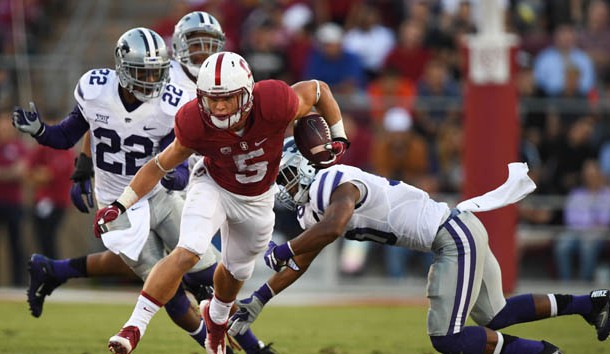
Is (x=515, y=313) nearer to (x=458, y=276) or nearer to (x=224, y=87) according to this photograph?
(x=458, y=276)

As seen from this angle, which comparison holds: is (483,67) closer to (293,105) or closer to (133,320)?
(293,105)

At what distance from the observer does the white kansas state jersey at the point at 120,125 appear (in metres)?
7.11

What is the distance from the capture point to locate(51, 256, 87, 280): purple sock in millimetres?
7605

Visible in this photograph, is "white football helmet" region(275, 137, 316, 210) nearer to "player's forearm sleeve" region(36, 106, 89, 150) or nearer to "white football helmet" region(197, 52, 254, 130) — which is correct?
"white football helmet" region(197, 52, 254, 130)

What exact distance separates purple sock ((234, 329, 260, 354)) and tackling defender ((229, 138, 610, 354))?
0.47 meters

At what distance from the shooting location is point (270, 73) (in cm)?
1275

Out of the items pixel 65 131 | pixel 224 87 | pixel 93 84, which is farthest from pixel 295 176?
pixel 65 131

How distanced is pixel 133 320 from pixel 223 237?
83 centimetres

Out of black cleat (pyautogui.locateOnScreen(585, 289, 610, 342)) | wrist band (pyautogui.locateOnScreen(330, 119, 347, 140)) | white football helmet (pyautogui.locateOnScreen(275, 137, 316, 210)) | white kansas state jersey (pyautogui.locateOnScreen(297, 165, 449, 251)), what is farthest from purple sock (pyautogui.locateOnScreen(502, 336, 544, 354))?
wrist band (pyautogui.locateOnScreen(330, 119, 347, 140))

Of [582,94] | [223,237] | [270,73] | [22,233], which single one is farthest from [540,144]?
[223,237]

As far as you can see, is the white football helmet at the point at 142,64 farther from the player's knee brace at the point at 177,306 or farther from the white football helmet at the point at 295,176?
the player's knee brace at the point at 177,306

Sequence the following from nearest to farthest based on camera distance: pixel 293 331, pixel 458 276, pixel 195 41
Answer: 1. pixel 458 276
2. pixel 195 41
3. pixel 293 331

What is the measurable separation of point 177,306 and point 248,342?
1.58 ft

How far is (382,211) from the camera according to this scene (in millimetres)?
6324
